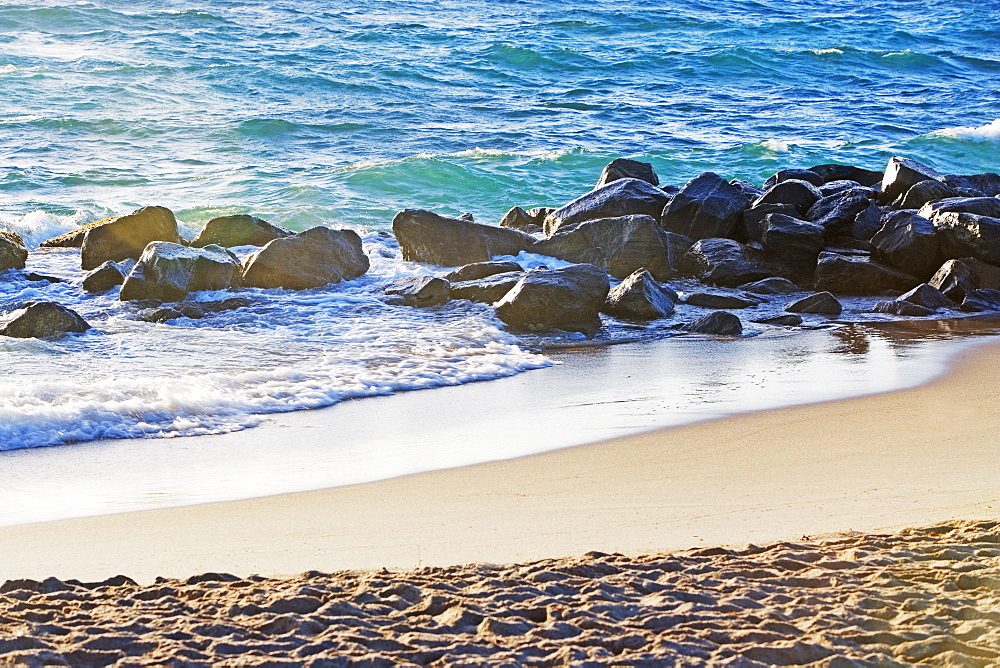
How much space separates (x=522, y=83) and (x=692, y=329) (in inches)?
602

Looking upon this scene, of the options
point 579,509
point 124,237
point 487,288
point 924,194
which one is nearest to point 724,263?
point 487,288

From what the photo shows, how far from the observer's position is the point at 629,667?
246 cm

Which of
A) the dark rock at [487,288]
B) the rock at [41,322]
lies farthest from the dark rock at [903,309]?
the rock at [41,322]

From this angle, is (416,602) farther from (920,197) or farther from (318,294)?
(920,197)

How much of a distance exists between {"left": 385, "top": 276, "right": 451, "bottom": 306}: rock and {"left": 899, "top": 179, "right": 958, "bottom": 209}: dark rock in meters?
5.60

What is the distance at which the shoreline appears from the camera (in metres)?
3.37

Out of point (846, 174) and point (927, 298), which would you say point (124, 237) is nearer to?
point (927, 298)

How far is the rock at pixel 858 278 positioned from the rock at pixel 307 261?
14.7 feet

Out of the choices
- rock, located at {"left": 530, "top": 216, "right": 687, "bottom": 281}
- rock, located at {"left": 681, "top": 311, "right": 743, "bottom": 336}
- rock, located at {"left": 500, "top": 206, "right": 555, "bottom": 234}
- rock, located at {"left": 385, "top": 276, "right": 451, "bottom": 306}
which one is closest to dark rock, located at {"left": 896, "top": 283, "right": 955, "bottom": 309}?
rock, located at {"left": 681, "top": 311, "right": 743, "bottom": 336}

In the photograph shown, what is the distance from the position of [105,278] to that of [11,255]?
1.31 meters

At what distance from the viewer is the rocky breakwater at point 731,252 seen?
8.38 meters

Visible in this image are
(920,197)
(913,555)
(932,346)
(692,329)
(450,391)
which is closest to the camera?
(913,555)

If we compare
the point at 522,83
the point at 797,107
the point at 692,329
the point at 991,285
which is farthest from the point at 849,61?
the point at 692,329

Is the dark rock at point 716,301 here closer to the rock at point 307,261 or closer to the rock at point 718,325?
the rock at point 718,325
